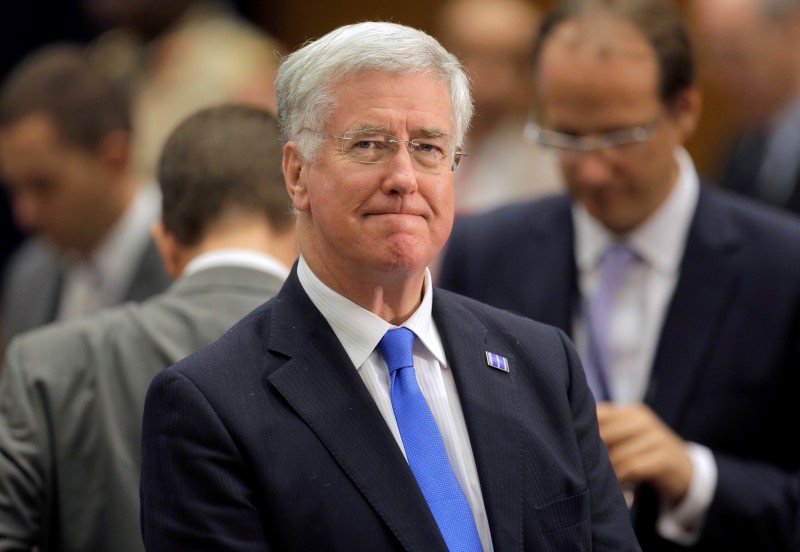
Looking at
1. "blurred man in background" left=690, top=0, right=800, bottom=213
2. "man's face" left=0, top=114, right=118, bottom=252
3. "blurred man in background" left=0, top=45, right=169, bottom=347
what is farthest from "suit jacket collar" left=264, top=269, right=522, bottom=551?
"blurred man in background" left=690, top=0, right=800, bottom=213

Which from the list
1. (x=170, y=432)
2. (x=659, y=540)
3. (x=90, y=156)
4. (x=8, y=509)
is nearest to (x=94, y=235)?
(x=90, y=156)

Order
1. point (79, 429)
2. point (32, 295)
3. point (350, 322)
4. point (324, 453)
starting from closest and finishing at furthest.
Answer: point (324, 453) < point (350, 322) < point (79, 429) < point (32, 295)

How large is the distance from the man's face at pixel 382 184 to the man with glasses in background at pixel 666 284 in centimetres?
118

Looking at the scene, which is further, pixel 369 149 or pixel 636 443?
pixel 636 443

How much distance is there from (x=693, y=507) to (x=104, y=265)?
7.36ft

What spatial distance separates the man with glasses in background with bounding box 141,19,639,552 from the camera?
73.5 inches

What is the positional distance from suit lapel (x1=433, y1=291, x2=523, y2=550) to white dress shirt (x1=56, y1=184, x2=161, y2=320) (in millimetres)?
2275

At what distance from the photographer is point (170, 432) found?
1.89 m

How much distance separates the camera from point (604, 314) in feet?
10.6

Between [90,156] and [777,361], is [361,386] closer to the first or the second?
[777,361]

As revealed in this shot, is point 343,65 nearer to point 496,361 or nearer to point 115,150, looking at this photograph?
point 496,361

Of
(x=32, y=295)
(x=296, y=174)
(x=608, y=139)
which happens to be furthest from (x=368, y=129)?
(x=32, y=295)

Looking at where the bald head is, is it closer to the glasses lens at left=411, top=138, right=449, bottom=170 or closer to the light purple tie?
the light purple tie

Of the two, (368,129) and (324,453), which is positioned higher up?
(368,129)
